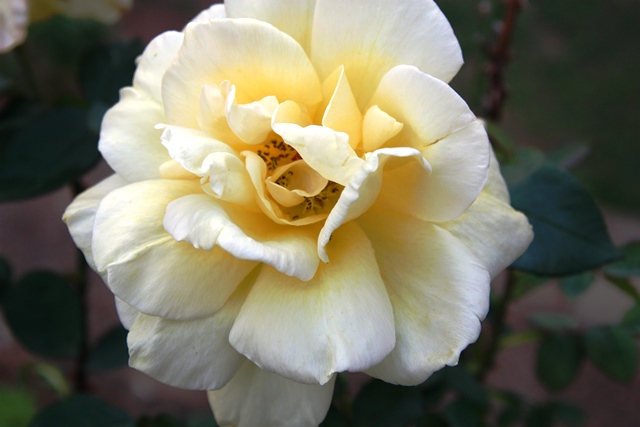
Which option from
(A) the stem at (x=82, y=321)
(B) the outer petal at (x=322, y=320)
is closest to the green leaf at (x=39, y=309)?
(A) the stem at (x=82, y=321)

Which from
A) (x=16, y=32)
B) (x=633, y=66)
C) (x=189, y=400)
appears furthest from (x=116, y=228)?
(x=633, y=66)

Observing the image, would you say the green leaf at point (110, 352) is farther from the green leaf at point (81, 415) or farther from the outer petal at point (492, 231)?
the outer petal at point (492, 231)

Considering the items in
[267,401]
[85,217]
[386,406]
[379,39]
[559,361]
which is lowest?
[559,361]

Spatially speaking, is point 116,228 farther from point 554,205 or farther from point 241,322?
point 554,205

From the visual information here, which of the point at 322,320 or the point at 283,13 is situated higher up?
the point at 283,13

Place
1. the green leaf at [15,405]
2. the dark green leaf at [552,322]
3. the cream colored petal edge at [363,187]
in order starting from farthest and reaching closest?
the green leaf at [15,405], the dark green leaf at [552,322], the cream colored petal edge at [363,187]

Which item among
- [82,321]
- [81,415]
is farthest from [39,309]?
[81,415]

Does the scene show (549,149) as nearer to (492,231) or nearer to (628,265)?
(628,265)
